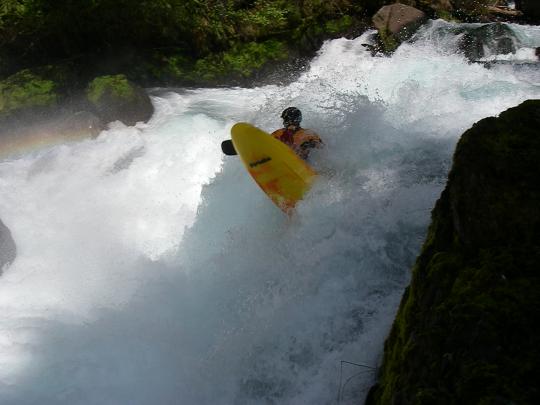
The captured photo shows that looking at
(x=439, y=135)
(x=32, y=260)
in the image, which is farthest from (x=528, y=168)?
(x=32, y=260)

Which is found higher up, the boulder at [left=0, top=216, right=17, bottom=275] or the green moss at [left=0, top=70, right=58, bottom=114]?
the green moss at [left=0, top=70, right=58, bottom=114]

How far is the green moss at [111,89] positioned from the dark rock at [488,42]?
620 cm

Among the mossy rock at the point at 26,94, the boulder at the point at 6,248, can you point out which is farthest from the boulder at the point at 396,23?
the boulder at the point at 6,248

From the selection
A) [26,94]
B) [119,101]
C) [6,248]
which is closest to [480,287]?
[6,248]

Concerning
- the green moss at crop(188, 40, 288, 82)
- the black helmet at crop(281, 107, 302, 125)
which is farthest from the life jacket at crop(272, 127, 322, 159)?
the green moss at crop(188, 40, 288, 82)

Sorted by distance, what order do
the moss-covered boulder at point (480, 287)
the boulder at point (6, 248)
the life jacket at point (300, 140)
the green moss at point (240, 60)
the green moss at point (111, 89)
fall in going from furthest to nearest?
the green moss at point (240, 60) → the green moss at point (111, 89) → the boulder at point (6, 248) → the life jacket at point (300, 140) → the moss-covered boulder at point (480, 287)

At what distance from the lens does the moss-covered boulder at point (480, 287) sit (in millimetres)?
1662

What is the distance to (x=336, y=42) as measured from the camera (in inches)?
427

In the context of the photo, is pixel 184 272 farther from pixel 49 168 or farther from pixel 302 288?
pixel 49 168

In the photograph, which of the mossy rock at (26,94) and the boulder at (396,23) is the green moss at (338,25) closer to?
the boulder at (396,23)

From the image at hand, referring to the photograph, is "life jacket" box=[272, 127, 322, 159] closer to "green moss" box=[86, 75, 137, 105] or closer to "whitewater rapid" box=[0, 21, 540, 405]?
"whitewater rapid" box=[0, 21, 540, 405]

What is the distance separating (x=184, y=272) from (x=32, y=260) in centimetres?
225

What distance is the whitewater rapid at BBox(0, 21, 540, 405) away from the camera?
3920 mm

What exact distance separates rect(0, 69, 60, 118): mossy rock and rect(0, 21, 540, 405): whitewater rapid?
3.46 ft
